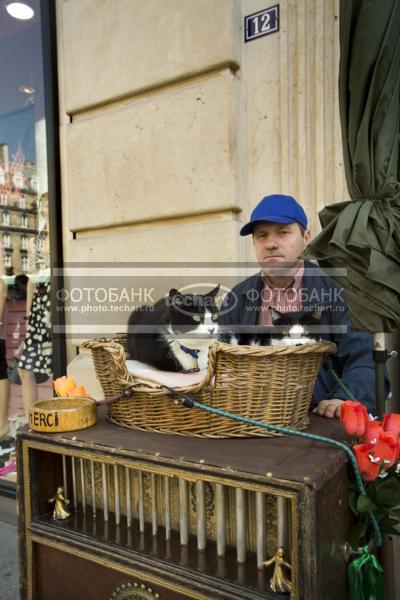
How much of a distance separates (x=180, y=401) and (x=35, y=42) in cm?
276

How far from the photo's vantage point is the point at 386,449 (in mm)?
904

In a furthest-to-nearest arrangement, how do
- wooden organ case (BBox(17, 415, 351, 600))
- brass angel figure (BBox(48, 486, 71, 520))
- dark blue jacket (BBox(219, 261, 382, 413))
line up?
dark blue jacket (BBox(219, 261, 382, 413))
brass angel figure (BBox(48, 486, 71, 520))
wooden organ case (BBox(17, 415, 351, 600))

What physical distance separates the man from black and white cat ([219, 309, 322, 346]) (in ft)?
0.86

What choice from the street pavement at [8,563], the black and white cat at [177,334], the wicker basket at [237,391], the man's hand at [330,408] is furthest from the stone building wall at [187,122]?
the street pavement at [8,563]

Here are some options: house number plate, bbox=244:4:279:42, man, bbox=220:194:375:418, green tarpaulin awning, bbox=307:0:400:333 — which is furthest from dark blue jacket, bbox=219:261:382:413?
house number plate, bbox=244:4:279:42

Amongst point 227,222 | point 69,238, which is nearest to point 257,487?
point 227,222

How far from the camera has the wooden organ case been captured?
2.68 ft

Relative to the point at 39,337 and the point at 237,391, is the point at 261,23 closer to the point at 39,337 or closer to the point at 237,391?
the point at 237,391

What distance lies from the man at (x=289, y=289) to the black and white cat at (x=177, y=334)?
0.49 ft

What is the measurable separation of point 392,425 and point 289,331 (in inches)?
13.1

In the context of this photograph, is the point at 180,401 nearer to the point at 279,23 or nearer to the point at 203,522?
the point at 203,522

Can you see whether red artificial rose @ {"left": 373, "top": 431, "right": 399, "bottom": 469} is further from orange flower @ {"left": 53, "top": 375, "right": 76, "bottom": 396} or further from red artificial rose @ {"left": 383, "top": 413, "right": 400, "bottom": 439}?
orange flower @ {"left": 53, "top": 375, "right": 76, "bottom": 396}

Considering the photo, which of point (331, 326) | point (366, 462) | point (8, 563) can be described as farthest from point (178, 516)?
point (8, 563)

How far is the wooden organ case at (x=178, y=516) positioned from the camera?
816 mm
